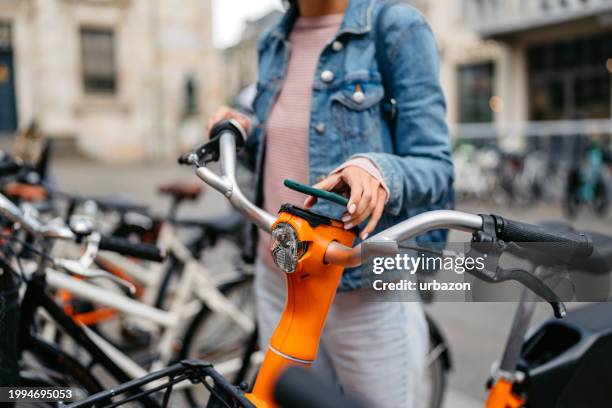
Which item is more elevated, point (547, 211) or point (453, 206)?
point (453, 206)

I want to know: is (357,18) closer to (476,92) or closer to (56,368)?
(56,368)

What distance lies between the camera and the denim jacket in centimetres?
148

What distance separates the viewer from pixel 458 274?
3.69 feet

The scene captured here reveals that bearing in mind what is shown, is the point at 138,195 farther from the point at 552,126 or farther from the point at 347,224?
the point at 347,224

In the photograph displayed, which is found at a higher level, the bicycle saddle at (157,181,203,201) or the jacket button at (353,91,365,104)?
the jacket button at (353,91,365,104)

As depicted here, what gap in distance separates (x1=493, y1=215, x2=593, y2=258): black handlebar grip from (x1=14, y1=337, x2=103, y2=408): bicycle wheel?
4.08ft

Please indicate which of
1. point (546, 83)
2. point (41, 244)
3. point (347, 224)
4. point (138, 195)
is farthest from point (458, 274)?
point (546, 83)

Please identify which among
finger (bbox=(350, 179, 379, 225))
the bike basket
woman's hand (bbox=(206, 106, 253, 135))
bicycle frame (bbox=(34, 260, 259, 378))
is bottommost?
bicycle frame (bbox=(34, 260, 259, 378))

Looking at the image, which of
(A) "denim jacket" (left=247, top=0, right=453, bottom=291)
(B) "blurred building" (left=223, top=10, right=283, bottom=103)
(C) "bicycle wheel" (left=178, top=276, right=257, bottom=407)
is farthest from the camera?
(B) "blurred building" (left=223, top=10, right=283, bottom=103)

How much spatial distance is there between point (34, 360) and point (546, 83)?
791 inches

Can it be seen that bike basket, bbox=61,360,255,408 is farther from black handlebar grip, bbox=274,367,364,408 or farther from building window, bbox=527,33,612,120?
building window, bbox=527,33,612,120

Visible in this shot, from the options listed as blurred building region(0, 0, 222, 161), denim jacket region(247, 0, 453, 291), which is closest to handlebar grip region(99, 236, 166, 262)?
denim jacket region(247, 0, 453, 291)

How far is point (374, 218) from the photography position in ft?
3.84

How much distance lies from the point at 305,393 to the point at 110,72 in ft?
72.3
